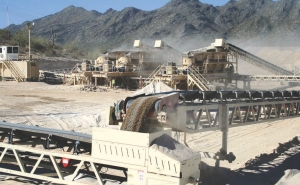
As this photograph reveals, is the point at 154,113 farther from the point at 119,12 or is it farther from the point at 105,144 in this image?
the point at 119,12

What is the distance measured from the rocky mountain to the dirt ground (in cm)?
7678

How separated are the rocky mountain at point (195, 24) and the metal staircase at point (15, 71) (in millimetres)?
67128

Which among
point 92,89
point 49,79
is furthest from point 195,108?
point 49,79

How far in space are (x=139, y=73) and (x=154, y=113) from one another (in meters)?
25.5

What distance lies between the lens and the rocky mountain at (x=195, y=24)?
99.8 meters

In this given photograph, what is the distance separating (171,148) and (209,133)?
8660 mm

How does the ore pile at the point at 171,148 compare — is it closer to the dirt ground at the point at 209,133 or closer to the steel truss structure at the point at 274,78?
the dirt ground at the point at 209,133

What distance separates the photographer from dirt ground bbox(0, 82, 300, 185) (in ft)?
35.7

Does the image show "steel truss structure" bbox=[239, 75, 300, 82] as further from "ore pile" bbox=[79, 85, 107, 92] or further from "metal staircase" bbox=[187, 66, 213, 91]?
"ore pile" bbox=[79, 85, 107, 92]

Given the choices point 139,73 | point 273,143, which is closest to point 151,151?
point 273,143

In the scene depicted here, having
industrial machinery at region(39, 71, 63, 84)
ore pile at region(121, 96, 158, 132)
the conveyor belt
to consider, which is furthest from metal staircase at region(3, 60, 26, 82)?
ore pile at region(121, 96, 158, 132)

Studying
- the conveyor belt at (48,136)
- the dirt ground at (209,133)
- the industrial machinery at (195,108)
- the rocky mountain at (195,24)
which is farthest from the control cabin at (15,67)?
the rocky mountain at (195,24)

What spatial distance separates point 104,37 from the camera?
12712cm

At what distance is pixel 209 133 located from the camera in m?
15.6
